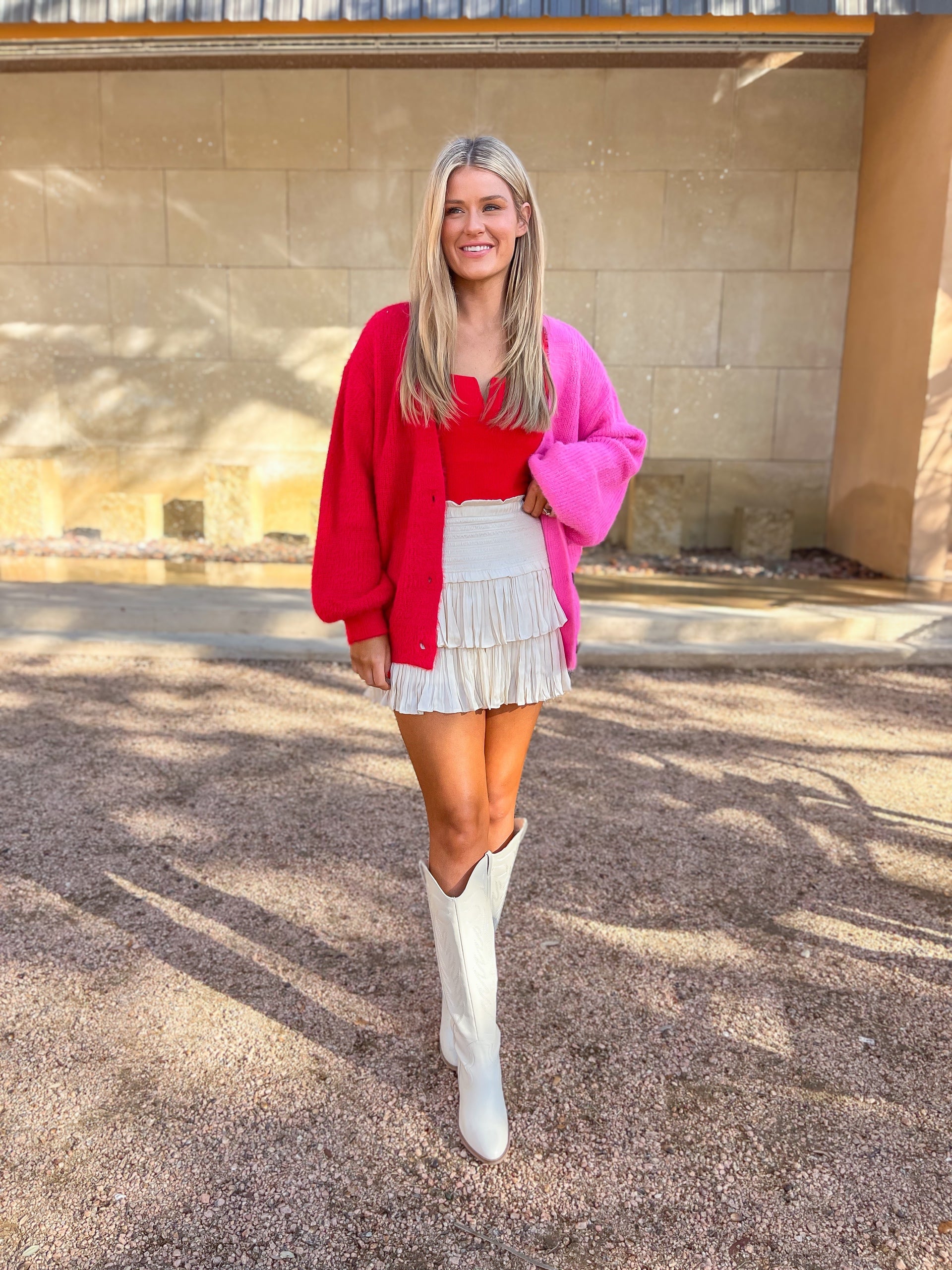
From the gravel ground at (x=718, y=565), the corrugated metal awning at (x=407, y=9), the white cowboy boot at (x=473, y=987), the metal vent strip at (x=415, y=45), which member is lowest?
the white cowboy boot at (x=473, y=987)

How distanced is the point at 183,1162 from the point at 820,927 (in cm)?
184

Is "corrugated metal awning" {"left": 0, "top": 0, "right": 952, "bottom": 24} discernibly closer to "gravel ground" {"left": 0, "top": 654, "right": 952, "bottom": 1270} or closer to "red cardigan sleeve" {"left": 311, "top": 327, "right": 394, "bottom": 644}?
"gravel ground" {"left": 0, "top": 654, "right": 952, "bottom": 1270}

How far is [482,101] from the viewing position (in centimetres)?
796

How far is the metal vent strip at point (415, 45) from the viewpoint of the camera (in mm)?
7156

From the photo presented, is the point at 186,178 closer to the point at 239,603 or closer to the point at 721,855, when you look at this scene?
the point at 239,603

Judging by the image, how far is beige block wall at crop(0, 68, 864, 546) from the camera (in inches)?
313

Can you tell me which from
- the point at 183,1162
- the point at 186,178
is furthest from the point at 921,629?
the point at 186,178

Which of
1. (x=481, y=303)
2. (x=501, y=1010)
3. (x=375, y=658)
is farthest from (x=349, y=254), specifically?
(x=501, y=1010)

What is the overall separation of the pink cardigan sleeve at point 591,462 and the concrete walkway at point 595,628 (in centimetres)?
326

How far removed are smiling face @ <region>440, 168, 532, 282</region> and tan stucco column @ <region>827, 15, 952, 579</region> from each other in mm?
5645

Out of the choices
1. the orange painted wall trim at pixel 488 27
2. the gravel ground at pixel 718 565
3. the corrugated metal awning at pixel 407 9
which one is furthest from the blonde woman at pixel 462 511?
the gravel ground at pixel 718 565

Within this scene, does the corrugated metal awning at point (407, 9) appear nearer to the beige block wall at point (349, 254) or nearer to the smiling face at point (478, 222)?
the beige block wall at point (349, 254)

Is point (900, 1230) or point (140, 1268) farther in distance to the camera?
point (900, 1230)

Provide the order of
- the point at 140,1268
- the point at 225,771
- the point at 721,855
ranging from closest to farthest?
1. the point at 140,1268
2. the point at 721,855
3. the point at 225,771
